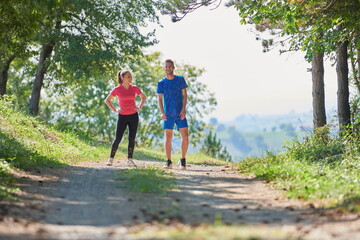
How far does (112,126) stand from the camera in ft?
149

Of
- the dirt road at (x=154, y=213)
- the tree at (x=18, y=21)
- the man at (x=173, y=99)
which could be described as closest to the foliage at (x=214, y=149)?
the man at (x=173, y=99)

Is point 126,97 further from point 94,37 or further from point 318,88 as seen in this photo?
point 94,37

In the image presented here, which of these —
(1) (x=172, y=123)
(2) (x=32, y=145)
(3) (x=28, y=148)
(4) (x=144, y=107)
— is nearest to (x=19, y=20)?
(3) (x=28, y=148)

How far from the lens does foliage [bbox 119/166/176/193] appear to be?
24.5 ft

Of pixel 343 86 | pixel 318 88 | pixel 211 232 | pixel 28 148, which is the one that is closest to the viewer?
pixel 211 232

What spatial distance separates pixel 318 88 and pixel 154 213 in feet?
34.3

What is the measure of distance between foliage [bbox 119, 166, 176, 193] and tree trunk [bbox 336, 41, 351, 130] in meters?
6.59

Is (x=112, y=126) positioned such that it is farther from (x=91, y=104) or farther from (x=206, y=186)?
(x=206, y=186)

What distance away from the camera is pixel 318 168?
9.16 m

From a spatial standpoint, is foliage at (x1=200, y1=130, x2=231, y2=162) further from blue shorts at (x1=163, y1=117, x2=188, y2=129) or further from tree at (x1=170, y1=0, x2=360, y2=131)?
blue shorts at (x1=163, y1=117, x2=188, y2=129)

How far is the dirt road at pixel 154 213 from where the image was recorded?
4.94 m

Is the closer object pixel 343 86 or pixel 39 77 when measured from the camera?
pixel 343 86

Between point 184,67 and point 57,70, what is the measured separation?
21.2 metres

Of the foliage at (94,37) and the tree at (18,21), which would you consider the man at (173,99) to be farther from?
the foliage at (94,37)
